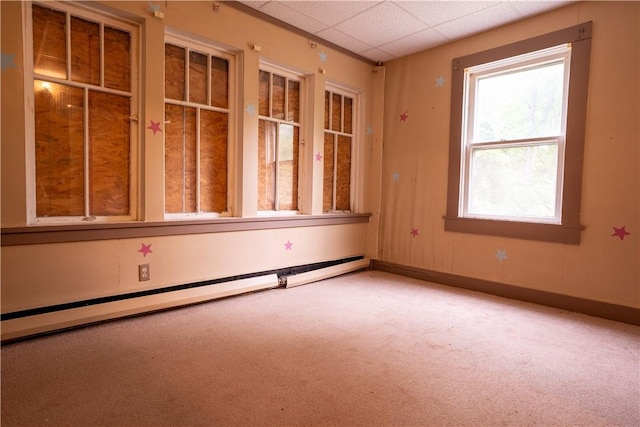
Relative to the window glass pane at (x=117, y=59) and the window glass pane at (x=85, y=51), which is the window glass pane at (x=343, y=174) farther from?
the window glass pane at (x=85, y=51)

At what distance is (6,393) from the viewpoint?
161cm

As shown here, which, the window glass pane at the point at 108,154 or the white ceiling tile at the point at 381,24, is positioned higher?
the white ceiling tile at the point at 381,24

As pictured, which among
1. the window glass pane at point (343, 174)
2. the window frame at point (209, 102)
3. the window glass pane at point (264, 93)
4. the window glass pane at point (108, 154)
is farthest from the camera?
the window glass pane at point (343, 174)

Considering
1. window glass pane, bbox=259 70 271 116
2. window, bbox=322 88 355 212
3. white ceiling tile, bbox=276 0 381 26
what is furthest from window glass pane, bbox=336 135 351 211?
white ceiling tile, bbox=276 0 381 26

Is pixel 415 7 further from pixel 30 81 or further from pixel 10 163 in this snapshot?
pixel 10 163

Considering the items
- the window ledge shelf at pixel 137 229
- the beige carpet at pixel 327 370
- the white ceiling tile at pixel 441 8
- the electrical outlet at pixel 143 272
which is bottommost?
the beige carpet at pixel 327 370

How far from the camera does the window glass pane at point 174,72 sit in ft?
9.31

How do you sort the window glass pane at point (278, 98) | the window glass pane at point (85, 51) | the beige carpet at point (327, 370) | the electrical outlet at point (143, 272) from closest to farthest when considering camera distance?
1. the beige carpet at point (327, 370)
2. the window glass pane at point (85, 51)
3. the electrical outlet at point (143, 272)
4. the window glass pane at point (278, 98)

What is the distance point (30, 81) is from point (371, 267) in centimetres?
382

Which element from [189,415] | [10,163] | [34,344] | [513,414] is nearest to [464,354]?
[513,414]

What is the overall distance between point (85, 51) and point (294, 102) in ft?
6.31

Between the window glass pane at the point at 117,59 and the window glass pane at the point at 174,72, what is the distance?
0.91 feet

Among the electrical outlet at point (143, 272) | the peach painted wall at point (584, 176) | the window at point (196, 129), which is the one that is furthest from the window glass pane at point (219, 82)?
the peach painted wall at point (584, 176)

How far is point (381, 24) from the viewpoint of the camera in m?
3.38
